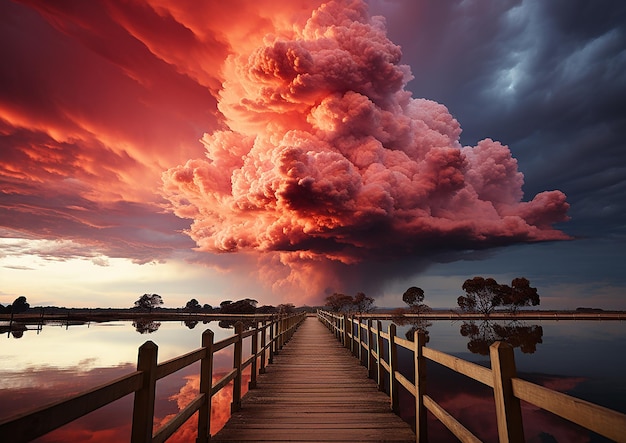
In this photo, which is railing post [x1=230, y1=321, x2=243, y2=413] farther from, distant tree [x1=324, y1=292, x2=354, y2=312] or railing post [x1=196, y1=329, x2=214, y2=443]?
distant tree [x1=324, y1=292, x2=354, y2=312]

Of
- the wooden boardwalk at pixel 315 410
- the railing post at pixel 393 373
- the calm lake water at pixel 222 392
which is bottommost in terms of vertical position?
the calm lake water at pixel 222 392

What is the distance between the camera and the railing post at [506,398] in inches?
112

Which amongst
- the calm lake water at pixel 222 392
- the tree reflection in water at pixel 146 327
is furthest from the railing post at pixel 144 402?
the tree reflection in water at pixel 146 327

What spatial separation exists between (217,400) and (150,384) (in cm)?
1667

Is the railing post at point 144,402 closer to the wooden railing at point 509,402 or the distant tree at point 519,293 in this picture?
the wooden railing at point 509,402

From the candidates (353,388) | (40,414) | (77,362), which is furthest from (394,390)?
(77,362)

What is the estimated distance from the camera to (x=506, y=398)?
285 centimetres

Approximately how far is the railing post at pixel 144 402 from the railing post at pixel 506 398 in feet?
9.66

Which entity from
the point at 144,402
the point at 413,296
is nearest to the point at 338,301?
the point at 413,296

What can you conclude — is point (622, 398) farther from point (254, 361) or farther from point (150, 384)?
point (150, 384)

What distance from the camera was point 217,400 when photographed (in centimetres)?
1784

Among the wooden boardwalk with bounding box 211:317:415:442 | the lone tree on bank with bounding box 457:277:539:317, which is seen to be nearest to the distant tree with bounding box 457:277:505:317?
the lone tree on bank with bounding box 457:277:539:317

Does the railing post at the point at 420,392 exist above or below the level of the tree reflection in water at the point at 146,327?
above

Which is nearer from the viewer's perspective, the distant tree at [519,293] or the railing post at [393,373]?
the railing post at [393,373]
